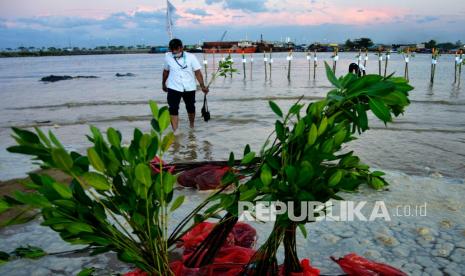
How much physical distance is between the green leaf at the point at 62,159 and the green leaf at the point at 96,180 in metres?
0.08

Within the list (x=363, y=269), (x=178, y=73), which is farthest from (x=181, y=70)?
(x=363, y=269)

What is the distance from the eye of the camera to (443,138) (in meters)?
8.30

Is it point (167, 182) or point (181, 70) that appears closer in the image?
point (167, 182)

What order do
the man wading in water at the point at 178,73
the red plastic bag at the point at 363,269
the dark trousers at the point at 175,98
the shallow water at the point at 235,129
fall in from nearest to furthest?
the red plastic bag at the point at 363,269
the shallow water at the point at 235,129
the man wading in water at the point at 178,73
the dark trousers at the point at 175,98

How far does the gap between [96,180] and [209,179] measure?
328 centimetres

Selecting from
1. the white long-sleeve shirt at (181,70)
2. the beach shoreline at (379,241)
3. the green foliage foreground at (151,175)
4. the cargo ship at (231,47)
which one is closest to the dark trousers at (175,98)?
the white long-sleeve shirt at (181,70)

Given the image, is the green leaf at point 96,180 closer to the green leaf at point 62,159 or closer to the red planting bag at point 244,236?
the green leaf at point 62,159

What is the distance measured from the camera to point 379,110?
152 cm

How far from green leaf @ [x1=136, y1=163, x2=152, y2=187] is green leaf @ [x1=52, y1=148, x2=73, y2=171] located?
0.72ft

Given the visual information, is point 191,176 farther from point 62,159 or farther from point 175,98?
point 175,98

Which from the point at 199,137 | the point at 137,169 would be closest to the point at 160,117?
the point at 137,169

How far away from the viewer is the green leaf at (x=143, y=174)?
1346mm

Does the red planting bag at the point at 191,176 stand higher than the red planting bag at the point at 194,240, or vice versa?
the red planting bag at the point at 194,240

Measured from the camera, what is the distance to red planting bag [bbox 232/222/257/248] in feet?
9.59
